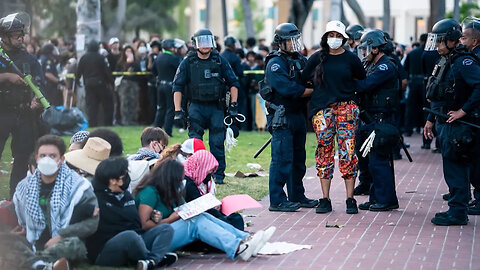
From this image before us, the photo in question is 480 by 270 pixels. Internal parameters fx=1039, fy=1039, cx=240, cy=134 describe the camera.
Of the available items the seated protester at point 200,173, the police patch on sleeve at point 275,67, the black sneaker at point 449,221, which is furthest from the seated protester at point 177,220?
the police patch on sleeve at point 275,67

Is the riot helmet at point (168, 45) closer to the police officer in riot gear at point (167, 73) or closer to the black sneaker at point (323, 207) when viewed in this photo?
the police officer in riot gear at point (167, 73)

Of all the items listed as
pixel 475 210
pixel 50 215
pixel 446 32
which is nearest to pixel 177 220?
pixel 50 215

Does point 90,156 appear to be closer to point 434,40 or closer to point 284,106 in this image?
point 284,106

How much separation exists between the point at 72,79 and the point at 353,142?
16.1m

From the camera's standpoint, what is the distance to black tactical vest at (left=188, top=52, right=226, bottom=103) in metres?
13.0

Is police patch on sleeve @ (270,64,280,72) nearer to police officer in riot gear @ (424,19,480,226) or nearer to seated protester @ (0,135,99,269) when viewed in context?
police officer in riot gear @ (424,19,480,226)

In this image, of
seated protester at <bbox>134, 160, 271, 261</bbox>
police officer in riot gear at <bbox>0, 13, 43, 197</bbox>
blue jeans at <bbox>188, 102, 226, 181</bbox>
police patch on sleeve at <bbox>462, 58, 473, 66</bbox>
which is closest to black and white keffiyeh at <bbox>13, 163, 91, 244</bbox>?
seated protester at <bbox>134, 160, 271, 261</bbox>

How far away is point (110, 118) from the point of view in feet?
77.5

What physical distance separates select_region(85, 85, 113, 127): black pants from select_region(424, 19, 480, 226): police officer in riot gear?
13.3 meters

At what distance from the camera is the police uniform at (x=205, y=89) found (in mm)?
13062

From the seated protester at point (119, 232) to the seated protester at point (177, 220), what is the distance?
24 centimetres

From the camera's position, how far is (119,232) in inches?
314

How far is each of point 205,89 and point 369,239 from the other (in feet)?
13.9

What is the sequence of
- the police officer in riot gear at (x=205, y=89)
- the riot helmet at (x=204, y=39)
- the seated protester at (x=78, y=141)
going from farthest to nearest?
the police officer in riot gear at (x=205, y=89)
the riot helmet at (x=204, y=39)
the seated protester at (x=78, y=141)
